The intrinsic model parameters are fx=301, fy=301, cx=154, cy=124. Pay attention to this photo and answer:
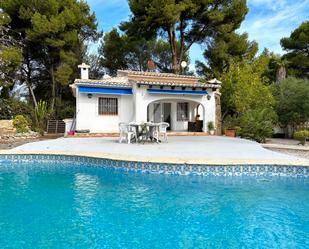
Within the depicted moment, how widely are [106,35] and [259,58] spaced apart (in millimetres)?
20550

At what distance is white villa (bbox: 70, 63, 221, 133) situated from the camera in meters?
23.6

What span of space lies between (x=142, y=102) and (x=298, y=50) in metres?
26.9

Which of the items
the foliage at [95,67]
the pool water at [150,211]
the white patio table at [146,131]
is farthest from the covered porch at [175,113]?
the pool water at [150,211]

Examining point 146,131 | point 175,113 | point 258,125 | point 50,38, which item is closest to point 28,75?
point 50,38

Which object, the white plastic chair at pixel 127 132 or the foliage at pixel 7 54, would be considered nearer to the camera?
the white plastic chair at pixel 127 132

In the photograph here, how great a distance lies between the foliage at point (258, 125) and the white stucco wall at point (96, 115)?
9197mm

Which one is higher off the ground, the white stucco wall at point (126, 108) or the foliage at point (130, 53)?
the foliage at point (130, 53)

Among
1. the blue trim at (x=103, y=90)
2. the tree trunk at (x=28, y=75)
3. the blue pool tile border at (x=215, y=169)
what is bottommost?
the blue pool tile border at (x=215, y=169)

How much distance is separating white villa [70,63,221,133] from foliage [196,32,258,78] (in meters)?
8.88

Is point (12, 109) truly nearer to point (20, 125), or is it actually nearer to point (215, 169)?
point (20, 125)

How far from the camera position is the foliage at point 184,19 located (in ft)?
104

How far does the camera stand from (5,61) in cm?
2798

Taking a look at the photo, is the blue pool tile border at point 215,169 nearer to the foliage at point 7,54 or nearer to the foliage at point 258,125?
the foliage at point 258,125

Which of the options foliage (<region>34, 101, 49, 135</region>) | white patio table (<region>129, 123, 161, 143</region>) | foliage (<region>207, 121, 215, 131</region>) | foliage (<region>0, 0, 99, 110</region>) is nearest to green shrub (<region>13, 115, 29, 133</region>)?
foliage (<region>34, 101, 49, 135</region>)
